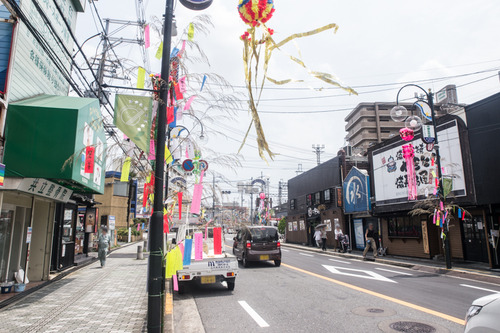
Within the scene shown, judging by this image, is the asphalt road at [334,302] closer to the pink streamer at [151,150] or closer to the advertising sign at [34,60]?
the pink streamer at [151,150]

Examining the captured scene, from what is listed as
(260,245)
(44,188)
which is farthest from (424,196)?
(44,188)

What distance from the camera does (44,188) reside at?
842 centimetres

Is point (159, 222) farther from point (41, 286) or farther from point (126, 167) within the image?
point (41, 286)

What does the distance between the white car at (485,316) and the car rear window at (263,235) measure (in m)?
11.2

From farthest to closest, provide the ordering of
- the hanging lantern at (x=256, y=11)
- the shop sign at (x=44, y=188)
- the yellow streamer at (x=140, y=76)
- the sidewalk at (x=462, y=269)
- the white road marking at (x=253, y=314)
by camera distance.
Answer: the sidewalk at (x=462, y=269)
the shop sign at (x=44, y=188)
the white road marking at (x=253, y=314)
the yellow streamer at (x=140, y=76)
the hanging lantern at (x=256, y=11)

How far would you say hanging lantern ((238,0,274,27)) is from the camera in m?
2.73

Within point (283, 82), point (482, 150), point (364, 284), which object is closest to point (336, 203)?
point (482, 150)

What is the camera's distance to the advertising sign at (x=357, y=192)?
2314cm

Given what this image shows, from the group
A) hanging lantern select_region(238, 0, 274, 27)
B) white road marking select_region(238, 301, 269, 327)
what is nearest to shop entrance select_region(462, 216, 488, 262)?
white road marking select_region(238, 301, 269, 327)

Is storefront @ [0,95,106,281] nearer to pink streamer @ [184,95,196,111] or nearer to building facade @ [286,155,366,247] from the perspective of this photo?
pink streamer @ [184,95,196,111]

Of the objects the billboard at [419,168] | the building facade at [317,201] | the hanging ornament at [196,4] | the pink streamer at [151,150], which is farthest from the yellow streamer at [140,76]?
the building facade at [317,201]

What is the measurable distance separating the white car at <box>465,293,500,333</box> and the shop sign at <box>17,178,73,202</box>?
8.42 metres

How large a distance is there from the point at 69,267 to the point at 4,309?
19.9ft

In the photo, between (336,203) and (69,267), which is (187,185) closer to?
(69,267)
